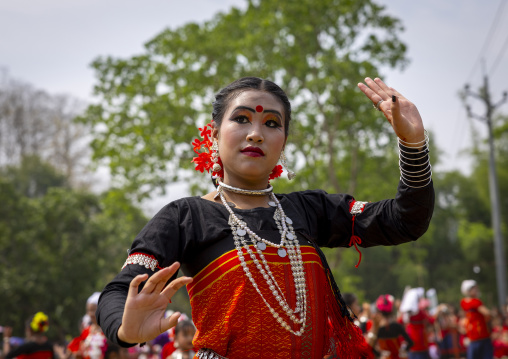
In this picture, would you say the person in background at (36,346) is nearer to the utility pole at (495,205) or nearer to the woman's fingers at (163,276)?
the woman's fingers at (163,276)

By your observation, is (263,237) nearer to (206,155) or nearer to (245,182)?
(245,182)

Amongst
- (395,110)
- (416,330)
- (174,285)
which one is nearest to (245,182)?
(395,110)

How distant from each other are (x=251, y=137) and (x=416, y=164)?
2.31 feet

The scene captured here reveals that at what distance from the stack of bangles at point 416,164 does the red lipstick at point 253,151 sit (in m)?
0.60

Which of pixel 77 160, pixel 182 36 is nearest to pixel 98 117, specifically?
pixel 182 36

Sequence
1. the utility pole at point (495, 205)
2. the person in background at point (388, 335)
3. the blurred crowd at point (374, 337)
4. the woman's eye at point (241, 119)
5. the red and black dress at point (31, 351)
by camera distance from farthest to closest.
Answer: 1. the utility pole at point (495, 205)
2. the person in background at point (388, 335)
3. the red and black dress at point (31, 351)
4. the blurred crowd at point (374, 337)
5. the woman's eye at point (241, 119)

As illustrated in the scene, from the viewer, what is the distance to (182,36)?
19625 millimetres

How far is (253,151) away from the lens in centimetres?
278

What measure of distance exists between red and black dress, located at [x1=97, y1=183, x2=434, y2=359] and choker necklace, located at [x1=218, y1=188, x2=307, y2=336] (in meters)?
0.02

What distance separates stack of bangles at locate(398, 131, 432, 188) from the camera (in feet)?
8.49

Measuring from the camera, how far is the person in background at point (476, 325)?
12.8m

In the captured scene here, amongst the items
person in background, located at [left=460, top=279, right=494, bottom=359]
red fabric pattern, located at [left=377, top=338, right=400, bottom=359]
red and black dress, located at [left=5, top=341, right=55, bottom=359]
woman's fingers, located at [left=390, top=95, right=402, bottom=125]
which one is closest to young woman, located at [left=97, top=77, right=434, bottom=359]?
woman's fingers, located at [left=390, top=95, right=402, bottom=125]

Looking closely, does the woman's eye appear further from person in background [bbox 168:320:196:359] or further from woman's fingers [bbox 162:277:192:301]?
person in background [bbox 168:320:196:359]

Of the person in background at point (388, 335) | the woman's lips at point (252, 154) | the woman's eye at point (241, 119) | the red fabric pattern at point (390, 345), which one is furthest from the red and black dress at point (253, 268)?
the red fabric pattern at point (390, 345)
